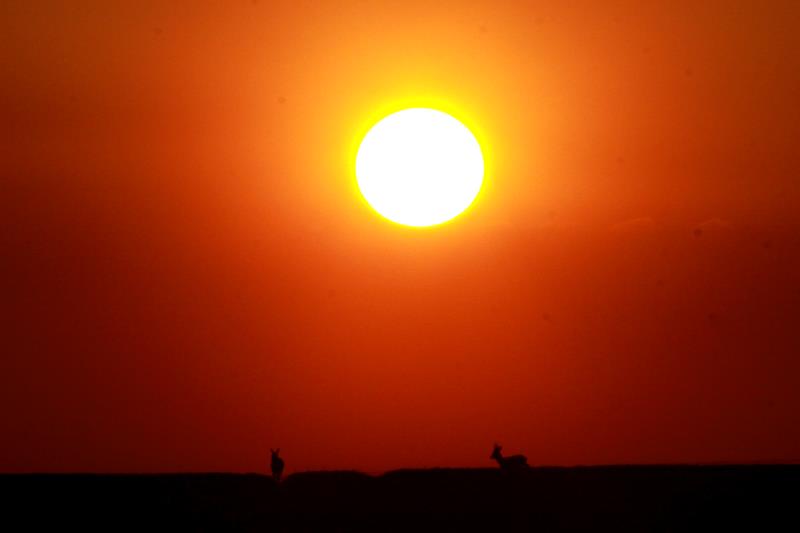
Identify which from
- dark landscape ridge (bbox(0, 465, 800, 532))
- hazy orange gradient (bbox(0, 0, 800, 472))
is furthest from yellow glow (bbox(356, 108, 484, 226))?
dark landscape ridge (bbox(0, 465, 800, 532))

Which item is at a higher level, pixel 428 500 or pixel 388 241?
pixel 388 241

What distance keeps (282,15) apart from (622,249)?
69 cm

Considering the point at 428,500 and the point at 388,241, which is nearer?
the point at 428,500

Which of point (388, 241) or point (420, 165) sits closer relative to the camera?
point (420, 165)

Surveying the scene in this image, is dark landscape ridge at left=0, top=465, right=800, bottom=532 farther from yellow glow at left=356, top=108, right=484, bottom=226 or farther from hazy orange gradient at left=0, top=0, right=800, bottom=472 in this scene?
hazy orange gradient at left=0, top=0, right=800, bottom=472

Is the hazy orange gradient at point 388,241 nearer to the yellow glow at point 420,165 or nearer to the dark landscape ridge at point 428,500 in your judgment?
the yellow glow at point 420,165

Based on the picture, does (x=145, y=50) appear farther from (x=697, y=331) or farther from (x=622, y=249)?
(x=697, y=331)

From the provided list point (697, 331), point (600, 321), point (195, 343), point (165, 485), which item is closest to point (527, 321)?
point (600, 321)

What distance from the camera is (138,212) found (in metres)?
1.46

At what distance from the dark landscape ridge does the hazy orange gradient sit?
0.47 m

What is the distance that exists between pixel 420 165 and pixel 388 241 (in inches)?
12.9

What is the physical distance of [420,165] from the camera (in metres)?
1.17

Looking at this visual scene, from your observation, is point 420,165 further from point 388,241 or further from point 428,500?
point 428,500

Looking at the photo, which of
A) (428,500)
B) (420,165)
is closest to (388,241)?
(420,165)
